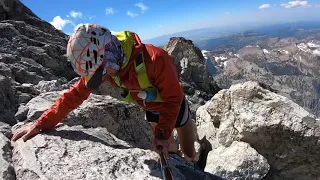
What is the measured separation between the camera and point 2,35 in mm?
17828

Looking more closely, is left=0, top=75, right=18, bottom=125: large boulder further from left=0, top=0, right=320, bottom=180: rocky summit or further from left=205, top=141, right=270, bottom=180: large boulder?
left=205, top=141, right=270, bottom=180: large boulder

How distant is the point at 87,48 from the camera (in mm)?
5242

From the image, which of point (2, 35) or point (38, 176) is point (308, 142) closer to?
point (38, 176)

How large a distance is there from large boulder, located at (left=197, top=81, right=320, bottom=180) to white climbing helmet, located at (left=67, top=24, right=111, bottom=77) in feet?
19.2

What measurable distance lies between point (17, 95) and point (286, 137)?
330 inches

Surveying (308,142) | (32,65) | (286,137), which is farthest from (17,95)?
(308,142)

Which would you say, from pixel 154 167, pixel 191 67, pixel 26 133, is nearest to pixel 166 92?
pixel 154 167

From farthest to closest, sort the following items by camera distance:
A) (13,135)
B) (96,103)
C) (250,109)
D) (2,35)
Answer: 1. (2,35)
2. (250,109)
3. (96,103)
4. (13,135)

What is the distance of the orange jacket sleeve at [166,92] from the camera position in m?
5.77

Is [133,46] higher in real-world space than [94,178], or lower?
higher

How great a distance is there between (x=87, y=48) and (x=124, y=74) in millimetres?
1124

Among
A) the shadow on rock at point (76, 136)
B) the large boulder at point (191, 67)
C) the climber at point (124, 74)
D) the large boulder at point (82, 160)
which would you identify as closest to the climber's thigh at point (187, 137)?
the large boulder at point (82, 160)

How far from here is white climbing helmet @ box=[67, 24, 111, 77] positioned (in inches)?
206

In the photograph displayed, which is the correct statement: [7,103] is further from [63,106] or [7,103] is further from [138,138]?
[138,138]
